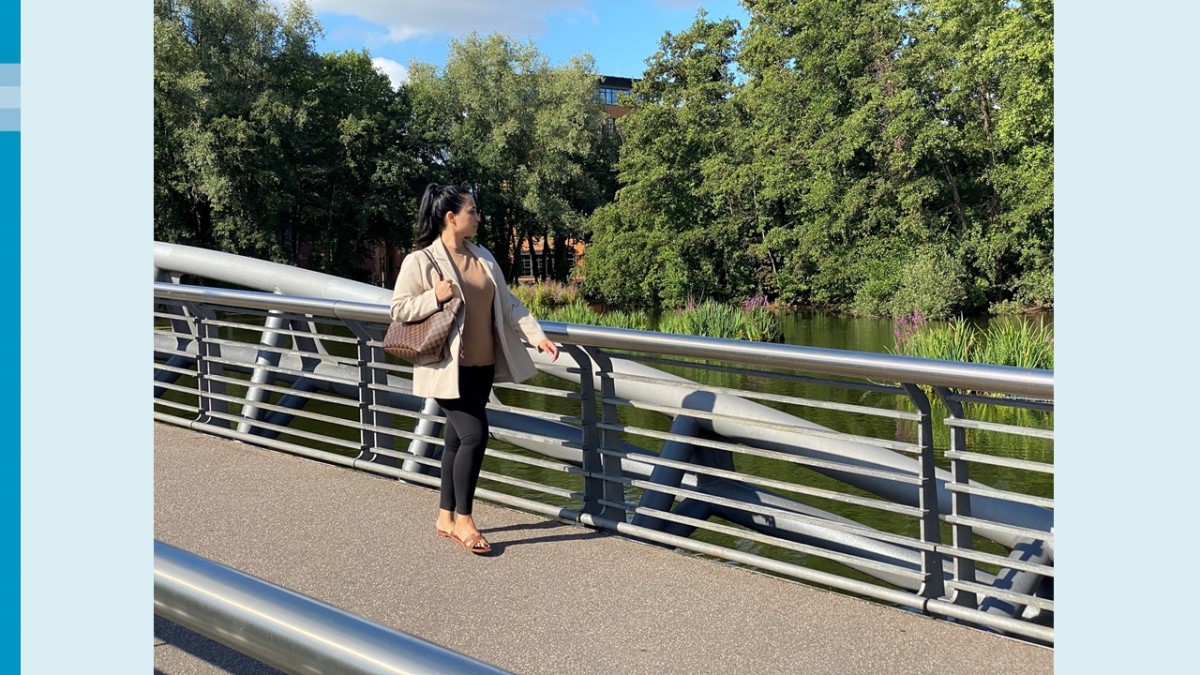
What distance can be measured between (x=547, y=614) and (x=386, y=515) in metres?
1.65

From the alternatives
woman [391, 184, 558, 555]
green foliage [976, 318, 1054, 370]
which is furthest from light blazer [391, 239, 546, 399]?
green foliage [976, 318, 1054, 370]

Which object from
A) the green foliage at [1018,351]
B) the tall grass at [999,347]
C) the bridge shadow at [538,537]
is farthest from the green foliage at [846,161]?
the bridge shadow at [538,537]

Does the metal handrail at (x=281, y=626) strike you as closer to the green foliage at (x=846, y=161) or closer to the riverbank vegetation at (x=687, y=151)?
the green foliage at (x=846, y=161)

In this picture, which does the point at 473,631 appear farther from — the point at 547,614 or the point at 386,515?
the point at 386,515

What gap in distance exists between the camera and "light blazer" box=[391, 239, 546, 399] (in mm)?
4738

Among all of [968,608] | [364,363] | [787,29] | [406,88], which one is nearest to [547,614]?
[968,608]

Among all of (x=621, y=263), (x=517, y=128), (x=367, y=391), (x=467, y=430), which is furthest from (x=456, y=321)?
(x=517, y=128)

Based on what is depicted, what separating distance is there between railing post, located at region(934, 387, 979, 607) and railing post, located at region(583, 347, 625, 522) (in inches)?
61.6

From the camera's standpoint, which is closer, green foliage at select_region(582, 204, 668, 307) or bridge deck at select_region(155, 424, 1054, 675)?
bridge deck at select_region(155, 424, 1054, 675)

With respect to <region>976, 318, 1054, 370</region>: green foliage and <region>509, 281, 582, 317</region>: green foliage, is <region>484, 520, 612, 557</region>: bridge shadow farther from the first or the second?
<region>509, 281, 582, 317</region>: green foliage

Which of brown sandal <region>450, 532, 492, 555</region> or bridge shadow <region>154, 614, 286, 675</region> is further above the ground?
brown sandal <region>450, 532, 492, 555</region>

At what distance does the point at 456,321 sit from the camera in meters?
4.71

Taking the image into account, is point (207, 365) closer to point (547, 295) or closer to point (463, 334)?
point (463, 334)

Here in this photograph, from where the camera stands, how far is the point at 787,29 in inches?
→ 1581
